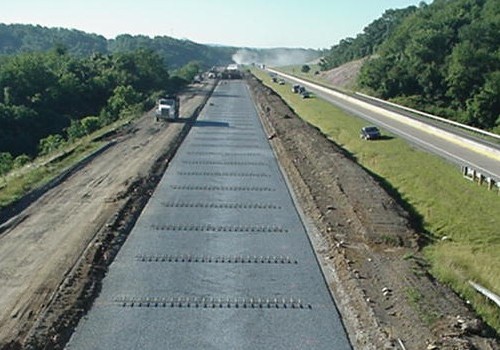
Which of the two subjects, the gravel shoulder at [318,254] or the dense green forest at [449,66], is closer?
the gravel shoulder at [318,254]

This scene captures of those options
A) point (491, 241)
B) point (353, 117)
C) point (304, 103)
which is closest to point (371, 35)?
point (304, 103)

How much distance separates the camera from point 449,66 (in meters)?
87.1

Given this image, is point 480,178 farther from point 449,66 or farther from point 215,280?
point 449,66

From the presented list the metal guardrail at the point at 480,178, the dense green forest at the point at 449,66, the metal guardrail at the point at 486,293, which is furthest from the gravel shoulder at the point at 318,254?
the dense green forest at the point at 449,66

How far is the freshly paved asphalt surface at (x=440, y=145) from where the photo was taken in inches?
1602

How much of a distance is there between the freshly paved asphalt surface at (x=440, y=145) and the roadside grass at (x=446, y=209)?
148 centimetres

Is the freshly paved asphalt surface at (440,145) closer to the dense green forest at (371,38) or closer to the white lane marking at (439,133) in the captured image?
the white lane marking at (439,133)

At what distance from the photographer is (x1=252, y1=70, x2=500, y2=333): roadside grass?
19922 millimetres

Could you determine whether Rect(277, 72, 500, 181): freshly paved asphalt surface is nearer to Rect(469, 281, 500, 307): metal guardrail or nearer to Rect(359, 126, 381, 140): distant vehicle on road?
Rect(359, 126, 381, 140): distant vehicle on road

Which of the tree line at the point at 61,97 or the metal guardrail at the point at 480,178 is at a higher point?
the metal guardrail at the point at 480,178

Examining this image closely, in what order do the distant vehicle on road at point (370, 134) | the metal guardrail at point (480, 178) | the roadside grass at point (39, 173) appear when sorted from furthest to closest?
1. the distant vehicle on road at point (370, 134)
2. the metal guardrail at point (480, 178)
3. the roadside grass at point (39, 173)

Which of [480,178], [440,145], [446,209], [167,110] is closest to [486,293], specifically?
[446,209]

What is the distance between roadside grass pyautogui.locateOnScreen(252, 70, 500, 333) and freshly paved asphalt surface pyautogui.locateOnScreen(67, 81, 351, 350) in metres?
4.25

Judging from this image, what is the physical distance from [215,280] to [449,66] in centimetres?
7534
